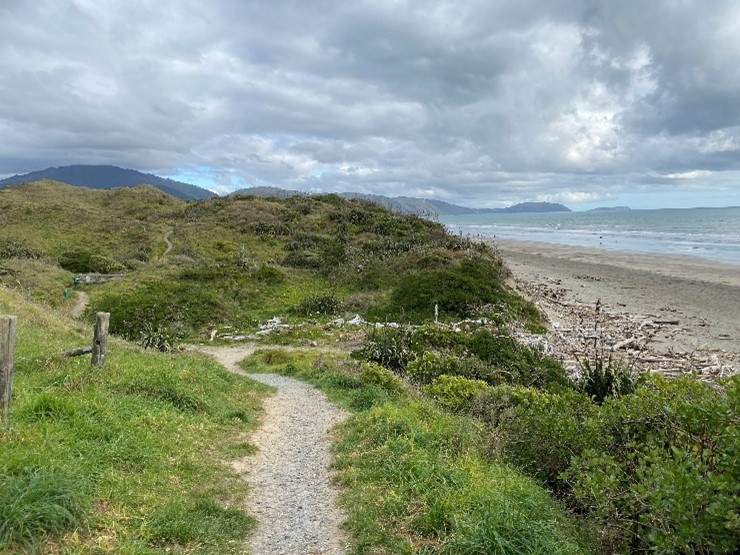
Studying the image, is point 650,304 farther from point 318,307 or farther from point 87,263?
point 87,263

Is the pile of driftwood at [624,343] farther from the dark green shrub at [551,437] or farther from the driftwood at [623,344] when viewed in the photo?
the dark green shrub at [551,437]

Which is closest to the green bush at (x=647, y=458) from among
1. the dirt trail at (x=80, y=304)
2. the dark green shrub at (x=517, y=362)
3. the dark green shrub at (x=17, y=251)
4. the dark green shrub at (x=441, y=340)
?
the dark green shrub at (x=517, y=362)

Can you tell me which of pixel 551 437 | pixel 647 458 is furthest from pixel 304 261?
pixel 647 458

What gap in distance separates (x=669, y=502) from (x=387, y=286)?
97.6ft

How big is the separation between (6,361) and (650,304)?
35.0 metres

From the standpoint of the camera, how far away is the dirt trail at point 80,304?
87.1 feet

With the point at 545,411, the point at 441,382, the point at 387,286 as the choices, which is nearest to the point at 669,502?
the point at 545,411

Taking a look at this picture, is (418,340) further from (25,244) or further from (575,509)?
(25,244)

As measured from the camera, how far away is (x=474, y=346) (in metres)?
18.4

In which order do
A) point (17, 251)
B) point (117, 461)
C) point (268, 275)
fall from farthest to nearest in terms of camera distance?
point (17, 251) → point (268, 275) → point (117, 461)

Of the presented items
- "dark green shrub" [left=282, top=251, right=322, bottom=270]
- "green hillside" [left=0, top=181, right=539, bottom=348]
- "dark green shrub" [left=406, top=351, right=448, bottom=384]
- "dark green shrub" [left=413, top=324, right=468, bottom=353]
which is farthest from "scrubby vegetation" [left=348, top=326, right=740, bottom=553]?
"dark green shrub" [left=282, top=251, right=322, bottom=270]

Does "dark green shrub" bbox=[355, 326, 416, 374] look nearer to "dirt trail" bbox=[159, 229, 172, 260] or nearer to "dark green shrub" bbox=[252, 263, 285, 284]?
"dark green shrub" bbox=[252, 263, 285, 284]

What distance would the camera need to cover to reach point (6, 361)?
6.69 m

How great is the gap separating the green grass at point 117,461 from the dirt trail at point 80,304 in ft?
52.9
